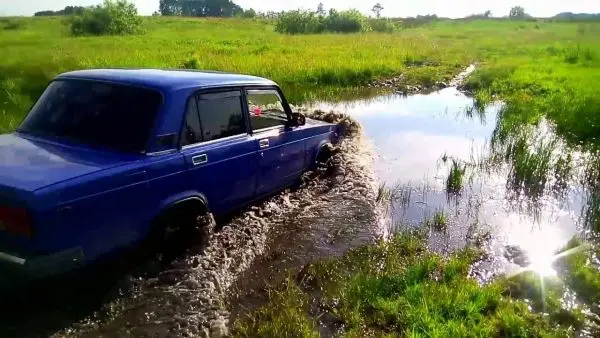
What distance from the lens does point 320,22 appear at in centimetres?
6069

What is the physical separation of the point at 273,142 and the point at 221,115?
88 centimetres

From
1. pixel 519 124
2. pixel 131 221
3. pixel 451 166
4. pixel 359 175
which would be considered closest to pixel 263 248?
pixel 131 221

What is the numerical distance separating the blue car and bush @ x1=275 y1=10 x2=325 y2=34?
174 ft

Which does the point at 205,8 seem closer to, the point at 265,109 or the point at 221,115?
the point at 265,109

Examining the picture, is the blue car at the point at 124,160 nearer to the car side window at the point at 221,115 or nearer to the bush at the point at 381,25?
the car side window at the point at 221,115

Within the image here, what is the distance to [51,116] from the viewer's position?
4660 mm

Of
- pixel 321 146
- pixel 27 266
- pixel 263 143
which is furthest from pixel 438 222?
pixel 27 266

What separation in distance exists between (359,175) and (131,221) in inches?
182

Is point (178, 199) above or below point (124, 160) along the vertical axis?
below

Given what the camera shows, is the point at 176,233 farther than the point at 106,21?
No

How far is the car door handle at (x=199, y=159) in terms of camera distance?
4.66 m

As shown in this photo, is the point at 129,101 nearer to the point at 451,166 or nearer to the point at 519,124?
the point at 451,166

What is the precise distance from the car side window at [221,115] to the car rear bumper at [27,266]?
1.79 m

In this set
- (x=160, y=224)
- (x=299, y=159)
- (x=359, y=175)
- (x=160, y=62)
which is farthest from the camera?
(x=160, y=62)
